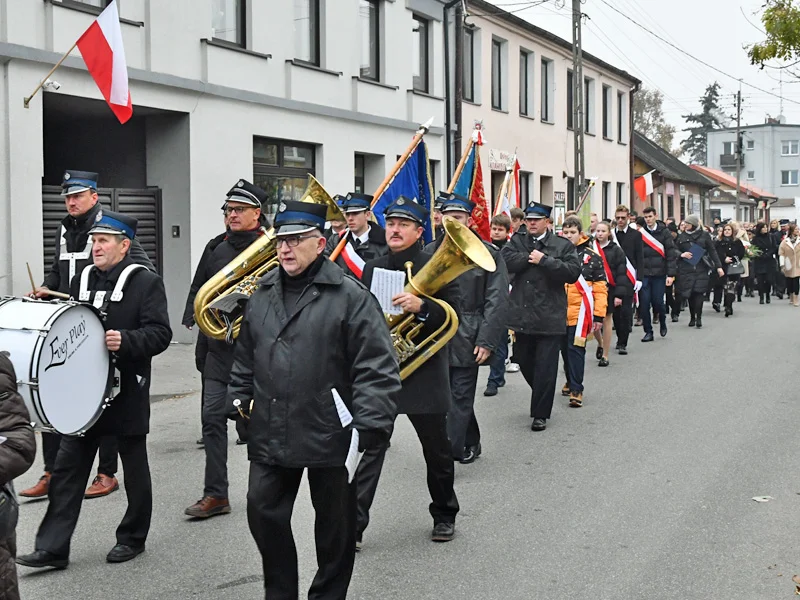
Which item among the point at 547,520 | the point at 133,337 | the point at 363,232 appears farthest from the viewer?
the point at 363,232

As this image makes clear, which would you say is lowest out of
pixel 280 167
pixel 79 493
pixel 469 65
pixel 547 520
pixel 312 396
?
pixel 547 520

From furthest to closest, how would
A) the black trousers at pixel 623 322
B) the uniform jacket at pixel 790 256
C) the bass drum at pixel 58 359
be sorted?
the uniform jacket at pixel 790 256 < the black trousers at pixel 623 322 < the bass drum at pixel 58 359

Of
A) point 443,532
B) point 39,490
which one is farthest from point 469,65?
point 443,532

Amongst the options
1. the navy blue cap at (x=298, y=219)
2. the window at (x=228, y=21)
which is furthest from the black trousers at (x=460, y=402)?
the window at (x=228, y=21)

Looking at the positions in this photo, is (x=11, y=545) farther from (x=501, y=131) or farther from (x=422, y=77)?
(x=501, y=131)

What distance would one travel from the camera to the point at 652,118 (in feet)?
251

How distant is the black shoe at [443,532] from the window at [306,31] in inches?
515

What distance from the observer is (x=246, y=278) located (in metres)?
6.07

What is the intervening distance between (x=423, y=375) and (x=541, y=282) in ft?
12.1

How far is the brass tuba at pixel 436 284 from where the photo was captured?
5.78 m

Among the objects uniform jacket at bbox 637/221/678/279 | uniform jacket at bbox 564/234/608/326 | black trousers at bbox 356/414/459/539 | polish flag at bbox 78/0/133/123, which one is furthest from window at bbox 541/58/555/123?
black trousers at bbox 356/414/459/539

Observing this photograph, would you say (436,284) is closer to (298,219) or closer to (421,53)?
(298,219)

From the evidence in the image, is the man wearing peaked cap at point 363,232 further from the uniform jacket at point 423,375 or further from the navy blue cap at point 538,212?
the uniform jacket at point 423,375

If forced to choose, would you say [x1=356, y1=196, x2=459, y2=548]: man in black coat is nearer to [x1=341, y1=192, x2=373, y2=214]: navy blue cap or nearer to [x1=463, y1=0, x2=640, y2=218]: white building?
[x1=341, y1=192, x2=373, y2=214]: navy blue cap
